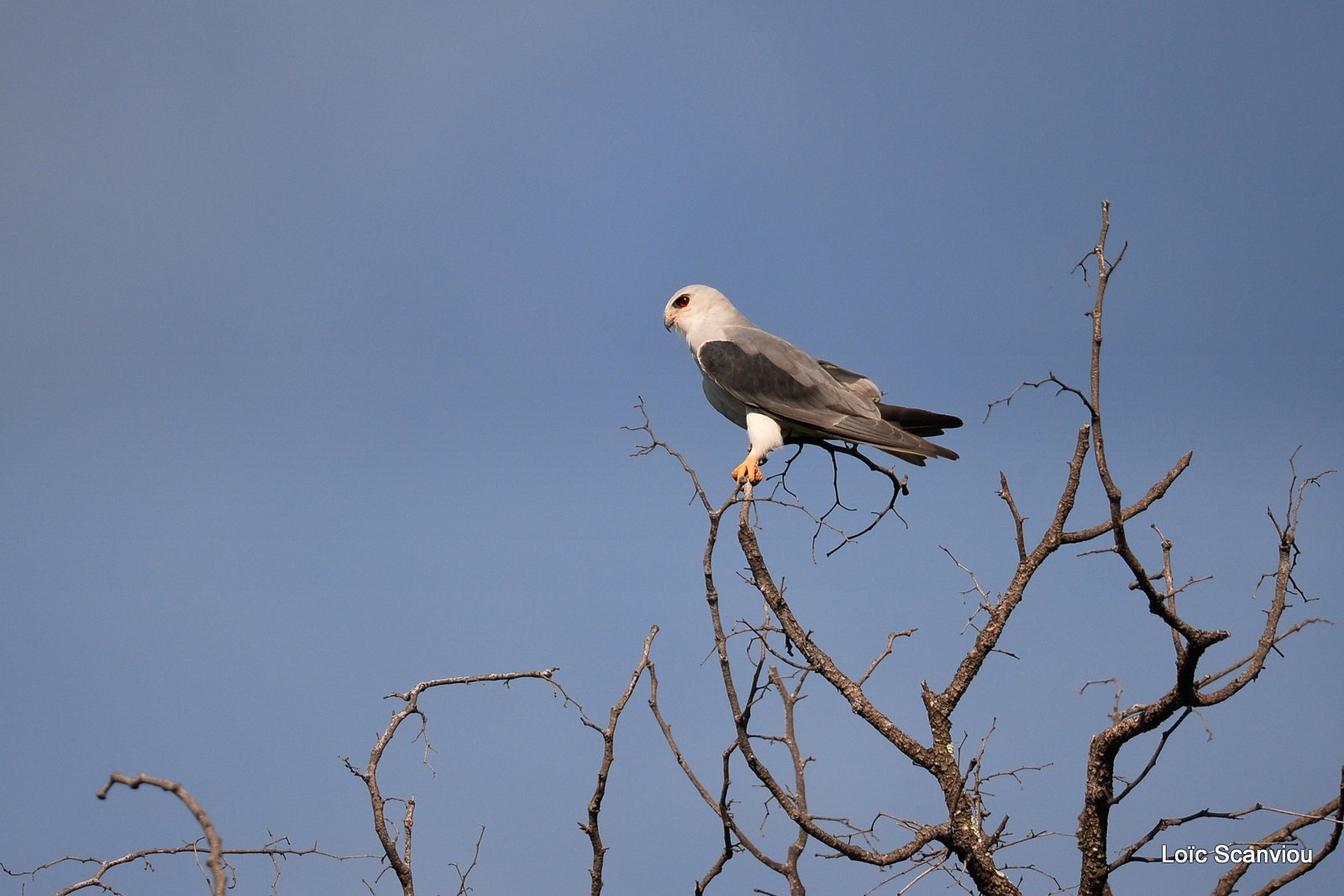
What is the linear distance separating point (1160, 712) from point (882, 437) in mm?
1998

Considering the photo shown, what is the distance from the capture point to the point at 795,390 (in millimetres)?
5836

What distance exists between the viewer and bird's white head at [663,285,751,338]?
21.8ft

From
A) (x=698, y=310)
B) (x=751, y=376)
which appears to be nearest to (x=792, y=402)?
(x=751, y=376)

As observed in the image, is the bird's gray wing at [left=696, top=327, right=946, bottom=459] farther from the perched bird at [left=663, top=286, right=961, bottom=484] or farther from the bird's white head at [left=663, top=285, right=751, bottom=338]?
the bird's white head at [left=663, top=285, right=751, bottom=338]

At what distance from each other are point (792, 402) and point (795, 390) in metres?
0.08

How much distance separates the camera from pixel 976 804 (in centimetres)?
444

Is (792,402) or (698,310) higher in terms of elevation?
(698,310)

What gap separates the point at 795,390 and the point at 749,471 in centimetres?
53

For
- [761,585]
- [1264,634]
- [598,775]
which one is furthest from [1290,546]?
[598,775]

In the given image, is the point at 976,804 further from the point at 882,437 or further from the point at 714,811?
the point at 882,437

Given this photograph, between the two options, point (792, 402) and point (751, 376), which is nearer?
point (792, 402)

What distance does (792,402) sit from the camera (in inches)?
229

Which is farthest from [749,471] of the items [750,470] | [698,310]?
[698,310]

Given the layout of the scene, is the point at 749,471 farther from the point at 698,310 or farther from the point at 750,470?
the point at 698,310
